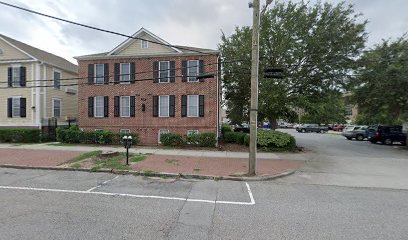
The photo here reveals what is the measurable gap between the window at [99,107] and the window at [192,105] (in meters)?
7.01

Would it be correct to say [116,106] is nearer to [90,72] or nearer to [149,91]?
[149,91]

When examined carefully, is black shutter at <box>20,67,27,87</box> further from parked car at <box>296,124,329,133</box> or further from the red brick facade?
parked car at <box>296,124,329,133</box>

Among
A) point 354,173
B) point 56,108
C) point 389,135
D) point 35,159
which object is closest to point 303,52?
point 354,173

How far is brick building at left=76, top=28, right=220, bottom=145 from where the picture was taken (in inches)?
695

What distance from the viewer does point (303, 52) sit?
654 inches

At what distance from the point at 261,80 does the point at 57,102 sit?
18413 millimetres

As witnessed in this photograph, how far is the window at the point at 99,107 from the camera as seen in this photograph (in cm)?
1872

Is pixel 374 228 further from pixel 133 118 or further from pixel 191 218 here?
pixel 133 118

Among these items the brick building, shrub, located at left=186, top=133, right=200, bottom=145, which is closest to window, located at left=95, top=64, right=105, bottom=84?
the brick building

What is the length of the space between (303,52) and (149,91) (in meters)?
11.7

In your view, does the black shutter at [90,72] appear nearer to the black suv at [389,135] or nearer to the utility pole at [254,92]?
the utility pole at [254,92]

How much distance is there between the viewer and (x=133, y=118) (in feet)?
60.1

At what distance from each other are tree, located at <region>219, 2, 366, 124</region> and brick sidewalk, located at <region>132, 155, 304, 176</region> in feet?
19.5

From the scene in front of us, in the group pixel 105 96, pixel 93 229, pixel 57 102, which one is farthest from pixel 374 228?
pixel 57 102
